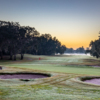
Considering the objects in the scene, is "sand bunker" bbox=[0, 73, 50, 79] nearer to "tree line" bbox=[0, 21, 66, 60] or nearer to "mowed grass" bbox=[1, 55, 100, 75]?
"mowed grass" bbox=[1, 55, 100, 75]

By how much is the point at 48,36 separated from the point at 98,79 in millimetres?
126426

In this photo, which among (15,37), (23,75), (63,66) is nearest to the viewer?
(23,75)

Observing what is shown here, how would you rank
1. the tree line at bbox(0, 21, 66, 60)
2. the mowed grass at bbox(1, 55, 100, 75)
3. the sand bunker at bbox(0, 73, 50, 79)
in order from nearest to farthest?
1. the sand bunker at bbox(0, 73, 50, 79)
2. the mowed grass at bbox(1, 55, 100, 75)
3. the tree line at bbox(0, 21, 66, 60)

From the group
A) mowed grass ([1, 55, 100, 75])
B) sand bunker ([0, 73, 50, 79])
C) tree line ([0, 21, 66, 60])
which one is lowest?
mowed grass ([1, 55, 100, 75])

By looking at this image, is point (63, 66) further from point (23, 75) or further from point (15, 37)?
point (15, 37)

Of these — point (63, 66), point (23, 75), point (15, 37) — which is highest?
point (15, 37)

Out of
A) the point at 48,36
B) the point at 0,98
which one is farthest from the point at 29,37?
the point at 48,36

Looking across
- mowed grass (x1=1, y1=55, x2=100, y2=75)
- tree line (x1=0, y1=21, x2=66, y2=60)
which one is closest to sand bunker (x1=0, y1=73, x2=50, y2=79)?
mowed grass (x1=1, y1=55, x2=100, y2=75)

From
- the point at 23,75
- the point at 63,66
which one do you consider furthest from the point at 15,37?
the point at 23,75

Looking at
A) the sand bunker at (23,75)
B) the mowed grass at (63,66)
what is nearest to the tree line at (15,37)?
the mowed grass at (63,66)

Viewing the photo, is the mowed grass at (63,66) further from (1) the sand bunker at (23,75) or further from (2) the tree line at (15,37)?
(2) the tree line at (15,37)

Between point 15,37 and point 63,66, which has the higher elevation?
point 15,37

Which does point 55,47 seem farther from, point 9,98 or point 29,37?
point 9,98

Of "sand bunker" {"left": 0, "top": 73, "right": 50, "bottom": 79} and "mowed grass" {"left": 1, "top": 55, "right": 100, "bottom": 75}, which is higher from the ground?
"sand bunker" {"left": 0, "top": 73, "right": 50, "bottom": 79}
